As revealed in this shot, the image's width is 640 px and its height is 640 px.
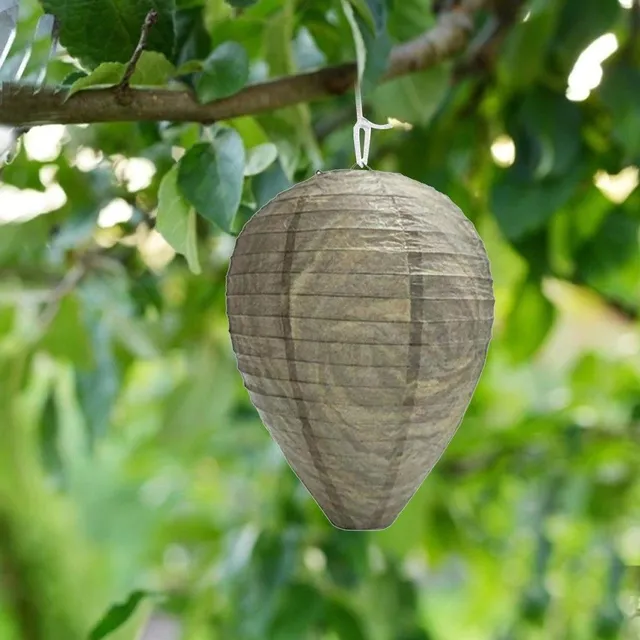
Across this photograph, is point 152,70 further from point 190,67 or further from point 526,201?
point 526,201

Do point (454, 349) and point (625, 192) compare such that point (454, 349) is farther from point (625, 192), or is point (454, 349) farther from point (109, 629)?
point (625, 192)

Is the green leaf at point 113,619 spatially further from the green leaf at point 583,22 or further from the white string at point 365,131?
the green leaf at point 583,22

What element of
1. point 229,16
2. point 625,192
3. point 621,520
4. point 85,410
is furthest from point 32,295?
point 621,520

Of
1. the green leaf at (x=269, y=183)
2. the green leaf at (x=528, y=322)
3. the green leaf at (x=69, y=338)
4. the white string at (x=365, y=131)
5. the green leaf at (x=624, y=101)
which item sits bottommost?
the green leaf at (x=528, y=322)

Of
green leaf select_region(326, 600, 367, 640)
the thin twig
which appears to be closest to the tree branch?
the thin twig

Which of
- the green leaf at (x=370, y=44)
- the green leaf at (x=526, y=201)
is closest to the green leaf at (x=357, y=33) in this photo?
the green leaf at (x=370, y=44)

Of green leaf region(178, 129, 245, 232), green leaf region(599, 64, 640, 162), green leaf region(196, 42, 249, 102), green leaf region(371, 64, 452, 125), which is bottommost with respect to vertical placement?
green leaf region(599, 64, 640, 162)

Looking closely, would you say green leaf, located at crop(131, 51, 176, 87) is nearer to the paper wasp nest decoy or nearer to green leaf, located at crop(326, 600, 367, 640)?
the paper wasp nest decoy
